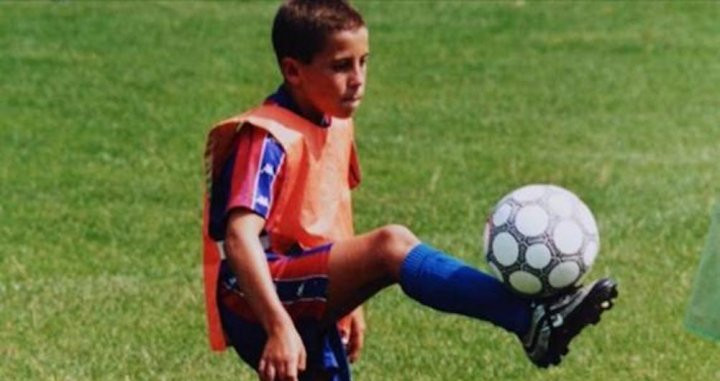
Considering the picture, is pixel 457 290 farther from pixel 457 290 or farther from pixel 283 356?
pixel 283 356

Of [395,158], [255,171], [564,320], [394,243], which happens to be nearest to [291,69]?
[255,171]

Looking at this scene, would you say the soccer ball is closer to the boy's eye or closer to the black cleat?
the black cleat

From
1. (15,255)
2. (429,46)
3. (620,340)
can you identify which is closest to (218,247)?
(620,340)

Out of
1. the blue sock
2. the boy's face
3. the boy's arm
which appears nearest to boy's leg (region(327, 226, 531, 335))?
the blue sock

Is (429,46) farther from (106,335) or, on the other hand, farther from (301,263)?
(301,263)

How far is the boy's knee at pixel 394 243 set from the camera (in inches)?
211

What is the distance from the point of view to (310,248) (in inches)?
222

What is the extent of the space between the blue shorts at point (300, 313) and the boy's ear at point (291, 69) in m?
0.51

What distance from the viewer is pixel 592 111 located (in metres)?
13.9

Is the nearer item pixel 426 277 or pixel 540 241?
pixel 426 277

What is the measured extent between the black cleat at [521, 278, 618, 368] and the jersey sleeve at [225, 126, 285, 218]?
2.69ft

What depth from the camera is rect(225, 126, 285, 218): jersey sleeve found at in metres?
5.39

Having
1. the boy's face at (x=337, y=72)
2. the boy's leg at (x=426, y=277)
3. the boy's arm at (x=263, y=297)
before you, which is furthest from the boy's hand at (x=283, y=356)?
the boy's face at (x=337, y=72)

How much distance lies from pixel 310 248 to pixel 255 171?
33 cm
